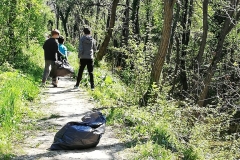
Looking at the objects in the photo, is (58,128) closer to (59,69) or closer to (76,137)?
(76,137)

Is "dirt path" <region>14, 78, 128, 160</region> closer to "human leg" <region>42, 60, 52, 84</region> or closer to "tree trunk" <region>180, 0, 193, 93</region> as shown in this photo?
"human leg" <region>42, 60, 52, 84</region>

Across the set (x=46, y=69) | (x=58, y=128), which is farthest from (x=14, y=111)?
(x=46, y=69)

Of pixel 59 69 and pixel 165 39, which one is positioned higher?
pixel 165 39

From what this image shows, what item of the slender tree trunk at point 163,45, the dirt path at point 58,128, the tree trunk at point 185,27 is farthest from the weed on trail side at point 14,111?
the tree trunk at point 185,27

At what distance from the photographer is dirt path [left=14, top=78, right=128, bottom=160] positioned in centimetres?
566

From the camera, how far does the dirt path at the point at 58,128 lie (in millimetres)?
5664

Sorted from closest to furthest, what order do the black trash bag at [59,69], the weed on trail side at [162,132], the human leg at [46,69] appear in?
1. the weed on trail side at [162,132]
2. the human leg at [46,69]
3. the black trash bag at [59,69]

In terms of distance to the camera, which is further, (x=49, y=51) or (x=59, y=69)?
(x=59, y=69)

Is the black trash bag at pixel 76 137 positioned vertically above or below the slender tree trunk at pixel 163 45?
below

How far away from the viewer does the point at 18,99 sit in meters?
8.37

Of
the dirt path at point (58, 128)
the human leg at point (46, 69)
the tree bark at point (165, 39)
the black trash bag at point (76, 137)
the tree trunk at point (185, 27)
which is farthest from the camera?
the tree trunk at point (185, 27)

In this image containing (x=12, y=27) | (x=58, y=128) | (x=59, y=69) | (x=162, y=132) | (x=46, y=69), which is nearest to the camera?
(x=162, y=132)

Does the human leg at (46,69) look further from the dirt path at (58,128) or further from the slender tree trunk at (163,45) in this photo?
the slender tree trunk at (163,45)

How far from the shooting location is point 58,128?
7246mm
